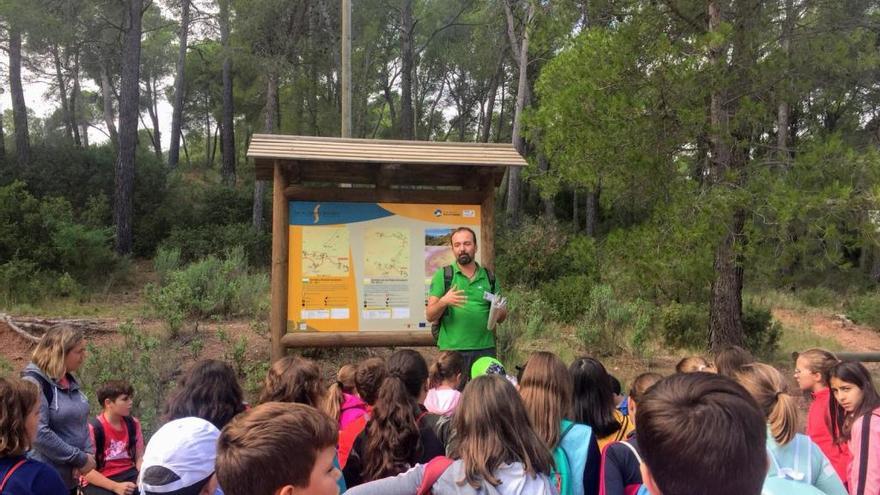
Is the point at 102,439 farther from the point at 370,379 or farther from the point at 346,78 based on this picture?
the point at 346,78

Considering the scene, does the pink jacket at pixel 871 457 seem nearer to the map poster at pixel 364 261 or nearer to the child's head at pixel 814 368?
the child's head at pixel 814 368

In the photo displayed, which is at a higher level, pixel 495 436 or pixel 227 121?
pixel 227 121

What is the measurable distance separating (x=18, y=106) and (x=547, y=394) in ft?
79.3

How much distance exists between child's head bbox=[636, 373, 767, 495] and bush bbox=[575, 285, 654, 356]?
8.34 m

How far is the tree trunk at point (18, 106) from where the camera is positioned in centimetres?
2048

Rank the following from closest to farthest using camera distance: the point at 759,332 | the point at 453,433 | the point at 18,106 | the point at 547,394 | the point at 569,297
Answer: the point at 453,433, the point at 547,394, the point at 759,332, the point at 569,297, the point at 18,106

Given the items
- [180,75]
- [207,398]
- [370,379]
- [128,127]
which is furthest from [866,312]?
[180,75]

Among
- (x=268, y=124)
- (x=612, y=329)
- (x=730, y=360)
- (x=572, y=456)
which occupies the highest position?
(x=268, y=124)

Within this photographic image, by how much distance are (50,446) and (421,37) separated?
112 feet

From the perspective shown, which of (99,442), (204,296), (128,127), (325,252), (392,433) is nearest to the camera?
(392,433)

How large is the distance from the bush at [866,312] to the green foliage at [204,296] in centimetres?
1597

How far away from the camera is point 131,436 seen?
4.04m

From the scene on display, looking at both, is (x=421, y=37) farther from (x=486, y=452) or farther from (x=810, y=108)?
(x=486, y=452)

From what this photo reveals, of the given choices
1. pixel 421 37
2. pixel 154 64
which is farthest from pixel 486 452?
pixel 154 64
